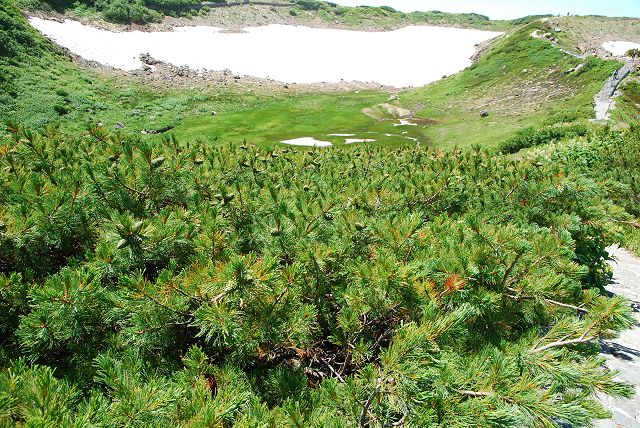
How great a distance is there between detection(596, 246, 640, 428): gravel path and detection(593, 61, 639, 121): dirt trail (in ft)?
88.8

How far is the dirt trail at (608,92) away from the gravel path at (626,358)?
27058 millimetres

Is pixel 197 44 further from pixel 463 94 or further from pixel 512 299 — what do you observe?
pixel 512 299

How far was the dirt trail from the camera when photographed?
34.7 meters

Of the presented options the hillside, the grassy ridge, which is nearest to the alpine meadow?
the grassy ridge

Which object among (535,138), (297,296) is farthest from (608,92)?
(297,296)

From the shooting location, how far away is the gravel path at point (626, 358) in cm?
552


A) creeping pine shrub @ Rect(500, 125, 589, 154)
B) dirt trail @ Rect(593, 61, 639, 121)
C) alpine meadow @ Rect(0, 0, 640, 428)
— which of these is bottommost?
creeping pine shrub @ Rect(500, 125, 589, 154)

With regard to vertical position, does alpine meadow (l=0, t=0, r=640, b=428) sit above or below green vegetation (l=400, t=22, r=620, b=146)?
above

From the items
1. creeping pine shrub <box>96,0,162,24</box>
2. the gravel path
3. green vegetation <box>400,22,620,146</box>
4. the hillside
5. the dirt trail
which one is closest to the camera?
the gravel path

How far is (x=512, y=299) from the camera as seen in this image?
4145 mm

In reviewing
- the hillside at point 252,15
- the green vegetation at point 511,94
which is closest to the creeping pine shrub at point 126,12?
the hillside at point 252,15

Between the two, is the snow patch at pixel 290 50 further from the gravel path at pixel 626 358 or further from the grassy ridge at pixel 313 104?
the gravel path at pixel 626 358

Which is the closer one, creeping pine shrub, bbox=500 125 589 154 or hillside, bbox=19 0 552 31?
creeping pine shrub, bbox=500 125 589 154

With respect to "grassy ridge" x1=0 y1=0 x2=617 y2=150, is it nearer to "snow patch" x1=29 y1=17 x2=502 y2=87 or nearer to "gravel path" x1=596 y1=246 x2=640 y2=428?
"snow patch" x1=29 y1=17 x2=502 y2=87
